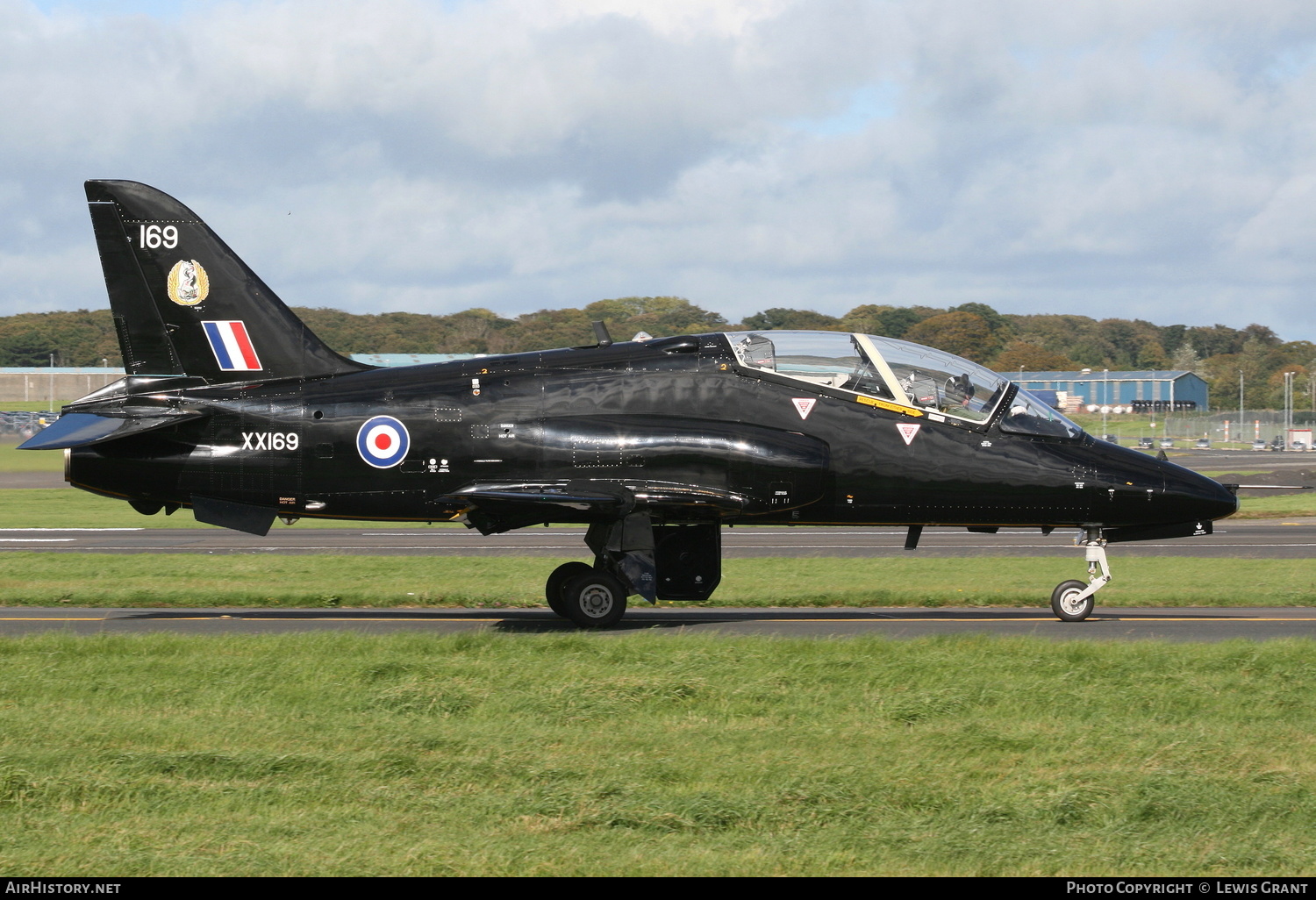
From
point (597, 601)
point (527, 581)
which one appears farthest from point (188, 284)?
point (527, 581)

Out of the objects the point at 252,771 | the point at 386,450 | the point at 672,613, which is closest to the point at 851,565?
the point at 672,613

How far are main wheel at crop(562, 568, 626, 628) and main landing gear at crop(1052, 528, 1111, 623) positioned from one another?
18.5 feet

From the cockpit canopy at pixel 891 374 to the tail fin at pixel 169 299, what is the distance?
18.6ft

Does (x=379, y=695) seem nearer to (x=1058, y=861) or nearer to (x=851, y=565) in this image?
(x=1058, y=861)

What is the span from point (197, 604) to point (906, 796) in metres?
13.2

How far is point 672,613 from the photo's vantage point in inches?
648

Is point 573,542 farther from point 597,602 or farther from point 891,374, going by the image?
point 891,374

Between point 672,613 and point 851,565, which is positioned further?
point 851,565

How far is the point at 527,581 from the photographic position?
67.6ft

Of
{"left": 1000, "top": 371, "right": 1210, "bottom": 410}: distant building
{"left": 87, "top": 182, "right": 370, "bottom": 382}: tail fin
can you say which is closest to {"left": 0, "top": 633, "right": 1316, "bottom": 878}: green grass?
{"left": 87, "top": 182, "right": 370, "bottom": 382}: tail fin

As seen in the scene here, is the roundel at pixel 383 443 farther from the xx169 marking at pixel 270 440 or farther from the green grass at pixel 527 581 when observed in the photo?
the green grass at pixel 527 581

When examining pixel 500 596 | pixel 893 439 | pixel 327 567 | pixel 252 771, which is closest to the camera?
pixel 252 771

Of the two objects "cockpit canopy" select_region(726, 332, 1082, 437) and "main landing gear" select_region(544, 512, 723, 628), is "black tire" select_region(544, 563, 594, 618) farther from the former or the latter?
"cockpit canopy" select_region(726, 332, 1082, 437)

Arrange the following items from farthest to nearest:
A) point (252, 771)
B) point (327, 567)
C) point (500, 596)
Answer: point (327, 567) → point (500, 596) → point (252, 771)
